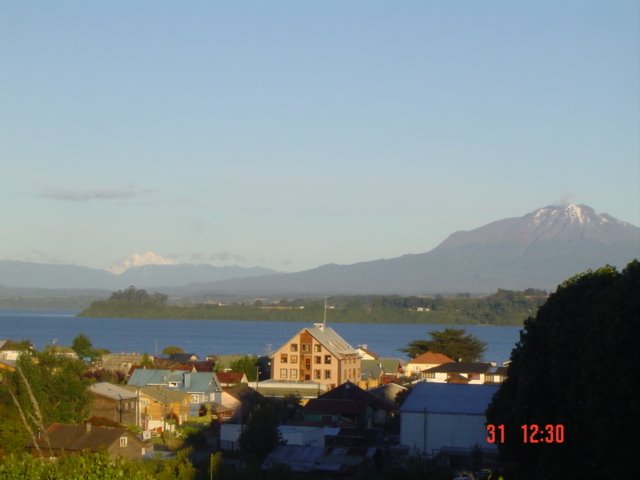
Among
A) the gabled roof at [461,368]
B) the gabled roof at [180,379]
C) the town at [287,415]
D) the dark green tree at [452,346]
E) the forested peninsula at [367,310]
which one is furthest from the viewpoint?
the forested peninsula at [367,310]

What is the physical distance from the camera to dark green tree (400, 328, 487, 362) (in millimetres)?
36469

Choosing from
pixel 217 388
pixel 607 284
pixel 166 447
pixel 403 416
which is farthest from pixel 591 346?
pixel 217 388

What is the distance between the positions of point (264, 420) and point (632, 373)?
648cm

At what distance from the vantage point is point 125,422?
19.9 meters

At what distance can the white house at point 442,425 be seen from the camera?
56.1 ft

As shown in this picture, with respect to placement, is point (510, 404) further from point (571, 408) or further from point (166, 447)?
point (166, 447)

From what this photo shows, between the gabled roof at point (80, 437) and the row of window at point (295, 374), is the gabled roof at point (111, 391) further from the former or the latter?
the row of window at point (295, 374)

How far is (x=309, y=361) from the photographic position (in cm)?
2895

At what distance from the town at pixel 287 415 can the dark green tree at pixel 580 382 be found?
126 centimetres

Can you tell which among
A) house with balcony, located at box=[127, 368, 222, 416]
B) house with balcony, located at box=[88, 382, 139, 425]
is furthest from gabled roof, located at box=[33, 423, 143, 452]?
house with balcony, located at box=[127, 368, 222, 416]

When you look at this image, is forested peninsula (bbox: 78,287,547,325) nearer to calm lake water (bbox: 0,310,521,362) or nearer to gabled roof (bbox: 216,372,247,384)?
calm lake water (bbox: 0,310,521,362)

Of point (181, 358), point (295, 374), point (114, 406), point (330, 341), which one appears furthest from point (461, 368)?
point (114, 406)
